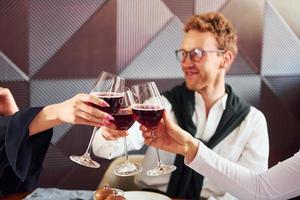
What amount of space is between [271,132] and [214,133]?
1.08m

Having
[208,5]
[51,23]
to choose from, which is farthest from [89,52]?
[208,5]

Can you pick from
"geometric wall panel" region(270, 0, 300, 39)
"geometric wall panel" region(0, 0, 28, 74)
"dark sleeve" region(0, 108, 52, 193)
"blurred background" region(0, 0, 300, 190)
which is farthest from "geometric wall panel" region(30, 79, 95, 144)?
"geometric wall panel" region(270, 0, 300, 39)

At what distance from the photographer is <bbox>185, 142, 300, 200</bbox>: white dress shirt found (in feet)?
5.30

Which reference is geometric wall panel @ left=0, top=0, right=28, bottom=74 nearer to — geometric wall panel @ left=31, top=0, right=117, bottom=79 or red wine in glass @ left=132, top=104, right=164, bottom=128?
geometric wall panel @ left=31, top=0, right=117, bottom=79

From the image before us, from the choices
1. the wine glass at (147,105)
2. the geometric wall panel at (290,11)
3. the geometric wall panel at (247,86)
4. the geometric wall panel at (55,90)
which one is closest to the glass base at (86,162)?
A: the wine glass at (147,105)

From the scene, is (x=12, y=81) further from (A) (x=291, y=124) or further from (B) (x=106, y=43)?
(A) (x=291, y=124)

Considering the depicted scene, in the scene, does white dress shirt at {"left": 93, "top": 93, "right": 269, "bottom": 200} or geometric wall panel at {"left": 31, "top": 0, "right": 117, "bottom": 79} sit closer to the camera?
white dress shirt at {"left": 93, "top": 93, "right": 269, "bottom": 200}

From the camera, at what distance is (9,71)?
2518mm

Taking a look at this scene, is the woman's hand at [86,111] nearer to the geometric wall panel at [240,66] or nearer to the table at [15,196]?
the table at [15,196]

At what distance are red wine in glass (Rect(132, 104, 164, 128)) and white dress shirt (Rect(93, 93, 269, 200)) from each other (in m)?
0.69

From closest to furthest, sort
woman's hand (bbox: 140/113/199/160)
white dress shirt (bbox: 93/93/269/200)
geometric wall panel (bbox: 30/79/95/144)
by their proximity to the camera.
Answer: woman's hand (bbox: 140/113/199/160), white dress shirt (bbox: 93/93/269/200), geometric wall panel (bbox: 30/79/95/144)

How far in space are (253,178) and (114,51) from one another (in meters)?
1.37

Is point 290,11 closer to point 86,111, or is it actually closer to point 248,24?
point 248,24

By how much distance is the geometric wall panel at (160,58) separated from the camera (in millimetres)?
2740
